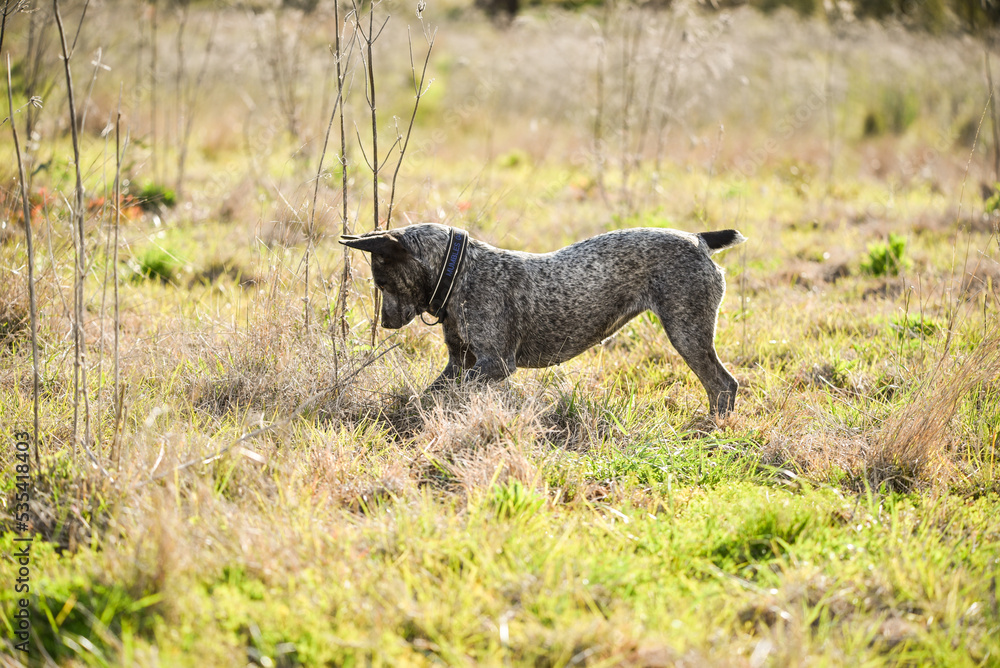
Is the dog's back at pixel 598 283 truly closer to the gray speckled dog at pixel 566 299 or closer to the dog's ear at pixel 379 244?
the gray speckled dog at pixel 566 299

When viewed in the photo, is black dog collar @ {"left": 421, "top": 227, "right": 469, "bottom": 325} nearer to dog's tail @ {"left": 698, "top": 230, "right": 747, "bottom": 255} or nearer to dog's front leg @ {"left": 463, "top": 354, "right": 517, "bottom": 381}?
dog's front leg @ {"left": 463, "top": 354, "right": 517, "bottom": 381}

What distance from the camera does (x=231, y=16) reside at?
20938mm

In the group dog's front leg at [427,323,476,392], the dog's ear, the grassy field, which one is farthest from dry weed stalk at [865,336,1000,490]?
the dog's ear

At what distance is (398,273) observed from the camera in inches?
154

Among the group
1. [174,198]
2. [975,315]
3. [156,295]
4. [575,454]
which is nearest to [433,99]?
[174,198]

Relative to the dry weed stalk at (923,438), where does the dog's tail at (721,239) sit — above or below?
above

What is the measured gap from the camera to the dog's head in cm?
370

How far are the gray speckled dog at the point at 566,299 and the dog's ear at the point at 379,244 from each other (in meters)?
0.22

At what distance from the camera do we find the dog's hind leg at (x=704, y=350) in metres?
4.19

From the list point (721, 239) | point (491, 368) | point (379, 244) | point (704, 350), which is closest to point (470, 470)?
point (491, 368)

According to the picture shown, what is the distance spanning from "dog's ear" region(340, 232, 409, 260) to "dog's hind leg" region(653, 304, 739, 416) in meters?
1.62

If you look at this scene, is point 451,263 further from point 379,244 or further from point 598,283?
point 598,283

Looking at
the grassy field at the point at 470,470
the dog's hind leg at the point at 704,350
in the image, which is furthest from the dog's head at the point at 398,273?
the dog's hind leg at the point at 704,350

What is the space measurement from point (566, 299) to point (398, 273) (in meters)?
1.02
